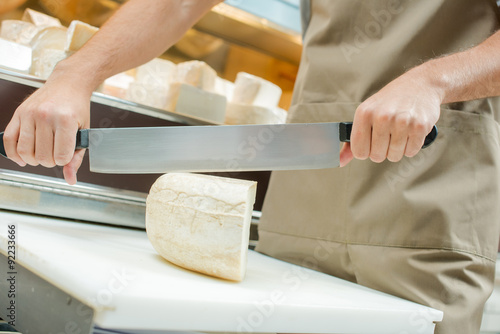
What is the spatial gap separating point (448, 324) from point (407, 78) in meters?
0.51

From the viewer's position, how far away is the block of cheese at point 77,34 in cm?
126

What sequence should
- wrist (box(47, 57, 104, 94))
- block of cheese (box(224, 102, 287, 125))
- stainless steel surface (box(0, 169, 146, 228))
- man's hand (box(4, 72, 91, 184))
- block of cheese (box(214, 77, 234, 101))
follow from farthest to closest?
block of cheese (box(214, 77, 234, 101))
block of cheese (box(224, 102, 287, 125))
stainless steel surface (box(0, 169, 146, 228))
wrist (box(47, 57, 104, 94))
man's hand (box(4, 72, 91, 184))

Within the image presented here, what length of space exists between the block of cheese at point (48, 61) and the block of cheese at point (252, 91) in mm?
601

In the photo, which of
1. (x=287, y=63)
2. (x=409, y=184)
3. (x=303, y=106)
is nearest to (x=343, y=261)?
(x=409, y=184)

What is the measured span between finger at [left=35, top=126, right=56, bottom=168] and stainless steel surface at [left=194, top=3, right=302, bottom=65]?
112 cm

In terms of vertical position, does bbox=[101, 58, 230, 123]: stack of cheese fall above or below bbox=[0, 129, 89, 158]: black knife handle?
above

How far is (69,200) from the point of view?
1.21 metres

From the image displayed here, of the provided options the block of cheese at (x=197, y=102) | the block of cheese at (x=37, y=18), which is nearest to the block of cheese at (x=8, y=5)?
the block of cheese at (x=37, y=18)

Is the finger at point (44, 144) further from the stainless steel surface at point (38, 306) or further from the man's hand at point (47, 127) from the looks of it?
the stainless steel surface at point (38, 306)

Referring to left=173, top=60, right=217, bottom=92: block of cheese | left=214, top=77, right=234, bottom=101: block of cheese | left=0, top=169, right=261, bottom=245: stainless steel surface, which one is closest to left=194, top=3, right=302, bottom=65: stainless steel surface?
left=214, top=77, right=234, bottom=101: block of cheese

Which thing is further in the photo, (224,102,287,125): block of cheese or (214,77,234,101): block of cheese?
(214,77,234,101): block of cheese

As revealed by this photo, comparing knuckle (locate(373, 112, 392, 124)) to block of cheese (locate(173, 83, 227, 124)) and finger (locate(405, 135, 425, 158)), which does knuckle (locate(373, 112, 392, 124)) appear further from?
block of cheese (locate(173, 83, 227, 124))

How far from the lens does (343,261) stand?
3.51 ft

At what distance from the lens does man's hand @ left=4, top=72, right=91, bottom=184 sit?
90cm
